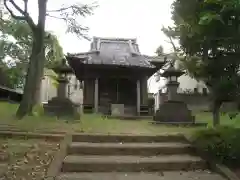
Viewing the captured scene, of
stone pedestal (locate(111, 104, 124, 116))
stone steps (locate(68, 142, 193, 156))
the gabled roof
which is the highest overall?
the gabled roof

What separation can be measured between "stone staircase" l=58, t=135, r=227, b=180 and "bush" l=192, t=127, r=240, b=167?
31 cm

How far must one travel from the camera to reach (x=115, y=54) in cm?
2008

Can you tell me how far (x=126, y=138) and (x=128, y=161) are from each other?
60.8 inches

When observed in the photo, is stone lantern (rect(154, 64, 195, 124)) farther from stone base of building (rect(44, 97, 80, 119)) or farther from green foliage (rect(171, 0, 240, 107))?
green foliage (rect(171, 0, 240, 107))

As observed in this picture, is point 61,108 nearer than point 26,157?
No

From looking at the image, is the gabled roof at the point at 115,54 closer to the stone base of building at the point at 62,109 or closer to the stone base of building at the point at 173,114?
the stone base of building at the point at 62,109

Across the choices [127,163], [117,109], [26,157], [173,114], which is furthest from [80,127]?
[117,109]

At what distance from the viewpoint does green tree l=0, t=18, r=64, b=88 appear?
1696 cm

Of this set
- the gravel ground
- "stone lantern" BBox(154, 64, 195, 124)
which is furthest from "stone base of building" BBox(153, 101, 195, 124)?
the gravel ground

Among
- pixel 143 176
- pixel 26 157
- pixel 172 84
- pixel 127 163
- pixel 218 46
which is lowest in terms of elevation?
pixel 143 176

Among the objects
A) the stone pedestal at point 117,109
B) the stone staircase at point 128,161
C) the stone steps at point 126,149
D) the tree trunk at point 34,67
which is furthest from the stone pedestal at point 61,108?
the stone steps at point 126,149

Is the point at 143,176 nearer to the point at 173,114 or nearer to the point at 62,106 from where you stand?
the point at 173,114

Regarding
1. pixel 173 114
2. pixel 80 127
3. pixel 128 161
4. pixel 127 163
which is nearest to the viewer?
pixel 127 163

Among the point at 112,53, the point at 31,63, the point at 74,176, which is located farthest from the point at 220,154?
the point at 112,53
